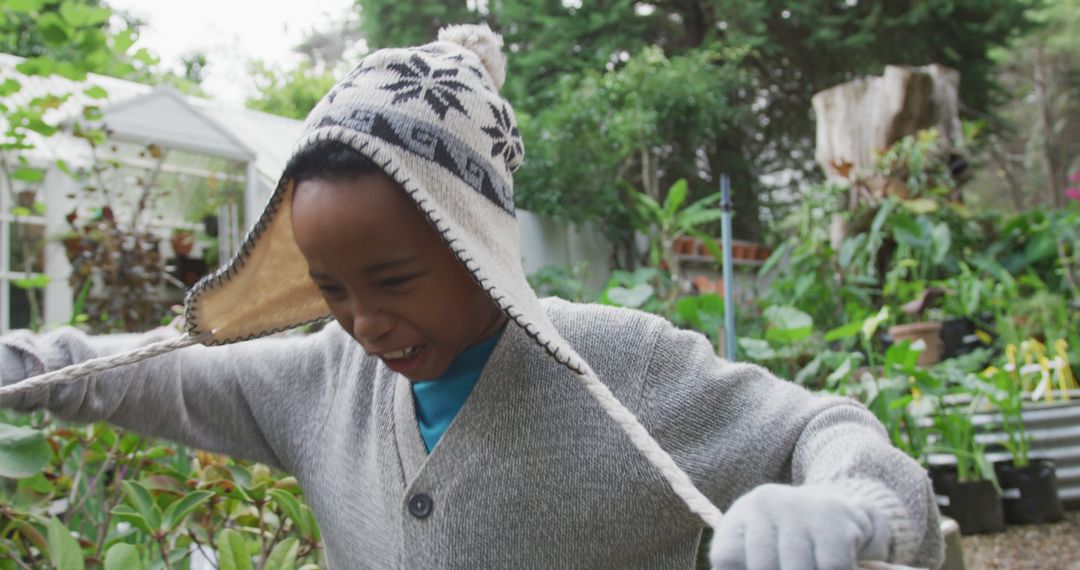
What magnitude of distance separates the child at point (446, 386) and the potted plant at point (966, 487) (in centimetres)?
240

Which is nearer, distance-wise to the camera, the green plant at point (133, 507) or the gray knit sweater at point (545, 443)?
the gray knit sweater at point (545, 443)

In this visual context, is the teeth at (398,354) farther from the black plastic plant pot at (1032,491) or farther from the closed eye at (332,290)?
the black plastic plant pot at (1032,491)

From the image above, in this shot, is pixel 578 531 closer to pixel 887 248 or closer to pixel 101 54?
pixel 101 54

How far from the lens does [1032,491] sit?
3.25 m

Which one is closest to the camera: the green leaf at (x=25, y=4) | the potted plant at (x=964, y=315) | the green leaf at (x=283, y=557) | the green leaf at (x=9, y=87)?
the green leaf at (x=283, y=557)

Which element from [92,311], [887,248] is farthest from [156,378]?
[887,248]

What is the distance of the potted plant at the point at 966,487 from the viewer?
10.2 ft

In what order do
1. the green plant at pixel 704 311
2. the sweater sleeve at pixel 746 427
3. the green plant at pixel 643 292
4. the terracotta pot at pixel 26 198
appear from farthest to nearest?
the green plant at pixel 643 292 → the green plant at pixel 704 311 → the terracotta pot at pixel 26 198 → the sweater sleeve at pixel 746 427

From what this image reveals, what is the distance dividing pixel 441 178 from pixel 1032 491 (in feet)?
10.0

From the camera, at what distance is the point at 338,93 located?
954mm

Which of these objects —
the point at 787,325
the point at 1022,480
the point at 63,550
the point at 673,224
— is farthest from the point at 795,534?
the point at 673,224

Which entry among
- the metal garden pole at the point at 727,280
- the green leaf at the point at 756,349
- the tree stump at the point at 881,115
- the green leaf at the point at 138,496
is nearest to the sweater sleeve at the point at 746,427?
the green leaf at the point at 138,496

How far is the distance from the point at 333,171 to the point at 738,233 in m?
9.96

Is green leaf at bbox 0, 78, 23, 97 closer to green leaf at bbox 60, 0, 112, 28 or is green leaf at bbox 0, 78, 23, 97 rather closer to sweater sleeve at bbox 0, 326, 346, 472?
green leaf at bbox 60, 0, 112, 28
